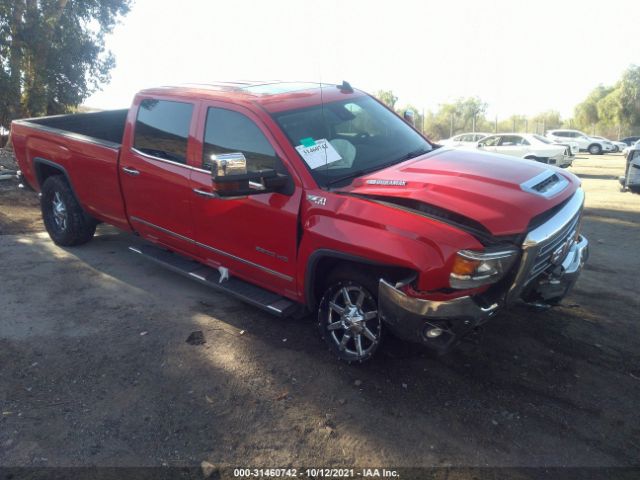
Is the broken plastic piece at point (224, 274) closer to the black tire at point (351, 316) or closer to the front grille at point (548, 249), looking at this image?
the black tire at point (351, 316)

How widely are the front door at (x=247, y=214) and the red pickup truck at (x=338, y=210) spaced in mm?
12

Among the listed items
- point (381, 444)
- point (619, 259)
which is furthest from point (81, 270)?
point (619, 259)

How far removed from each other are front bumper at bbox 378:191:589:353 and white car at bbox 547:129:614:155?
30.6 m

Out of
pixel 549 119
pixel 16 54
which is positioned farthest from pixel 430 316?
pixel 549 119

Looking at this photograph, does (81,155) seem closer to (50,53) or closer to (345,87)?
(345,87)

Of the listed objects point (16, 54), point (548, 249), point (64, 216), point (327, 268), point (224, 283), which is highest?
point (16, 54)

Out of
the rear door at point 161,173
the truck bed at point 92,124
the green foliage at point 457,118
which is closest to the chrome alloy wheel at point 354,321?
the rear door at point 161,173

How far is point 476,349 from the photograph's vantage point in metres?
4.18

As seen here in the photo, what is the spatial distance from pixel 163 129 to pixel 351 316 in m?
2.60

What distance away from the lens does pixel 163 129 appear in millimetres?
5059

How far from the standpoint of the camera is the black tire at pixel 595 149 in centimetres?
3195

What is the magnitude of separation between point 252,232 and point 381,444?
1.89 meters

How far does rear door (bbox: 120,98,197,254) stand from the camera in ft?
15.8

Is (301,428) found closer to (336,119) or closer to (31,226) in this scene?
(336,119)
